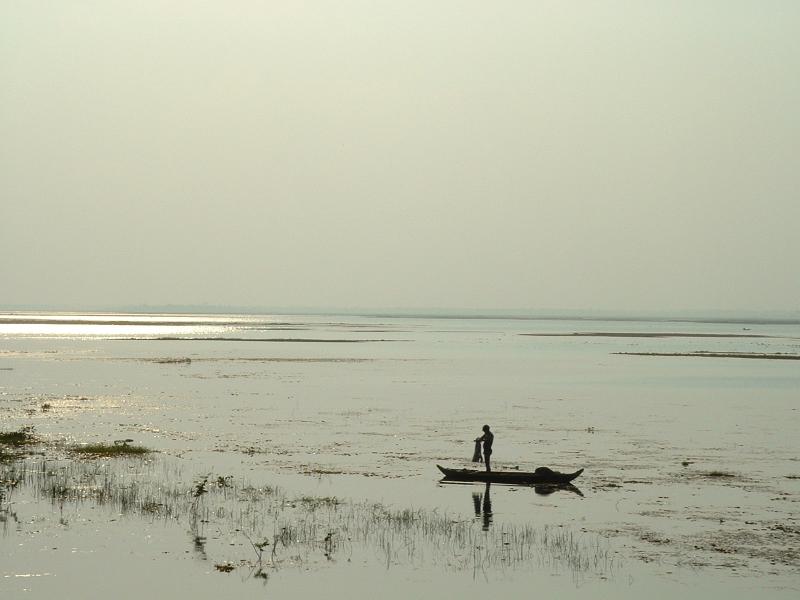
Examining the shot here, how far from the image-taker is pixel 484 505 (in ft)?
95.2

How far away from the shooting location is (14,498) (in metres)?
27.7

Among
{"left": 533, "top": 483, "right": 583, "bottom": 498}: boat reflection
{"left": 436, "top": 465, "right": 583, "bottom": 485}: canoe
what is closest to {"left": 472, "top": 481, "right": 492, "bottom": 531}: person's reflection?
{"left": 436, "top": 465, "right": 583, "bottom": 485}: canoe

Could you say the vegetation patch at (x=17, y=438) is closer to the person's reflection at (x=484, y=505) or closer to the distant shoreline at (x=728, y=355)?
the person's reflection at (x=484, y=505)

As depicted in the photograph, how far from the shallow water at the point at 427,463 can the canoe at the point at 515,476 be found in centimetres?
61

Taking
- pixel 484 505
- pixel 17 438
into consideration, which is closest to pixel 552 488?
pixel 484 505

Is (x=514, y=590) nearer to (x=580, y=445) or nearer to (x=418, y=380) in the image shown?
(x=580, y=445)

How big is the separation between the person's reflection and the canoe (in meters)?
0.33

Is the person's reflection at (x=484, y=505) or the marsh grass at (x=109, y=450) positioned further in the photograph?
the marsh grass at (x=109, y=450)

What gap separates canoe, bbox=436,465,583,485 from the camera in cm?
3184

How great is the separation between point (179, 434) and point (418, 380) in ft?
118

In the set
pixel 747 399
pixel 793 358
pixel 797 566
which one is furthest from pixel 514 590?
pixel 793 358

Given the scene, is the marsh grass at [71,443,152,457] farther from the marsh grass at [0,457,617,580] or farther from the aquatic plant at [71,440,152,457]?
the marsh grass at [0,457,617,580]

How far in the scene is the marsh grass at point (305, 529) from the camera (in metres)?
22.8

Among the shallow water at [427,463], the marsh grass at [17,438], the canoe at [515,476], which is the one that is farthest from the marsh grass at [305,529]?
the marsh grass at [17,438]
